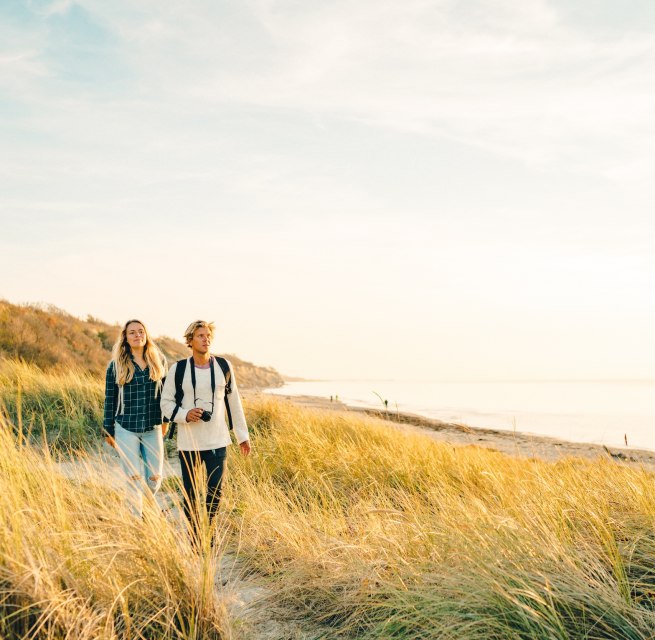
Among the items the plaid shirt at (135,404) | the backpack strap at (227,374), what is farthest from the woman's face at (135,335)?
the backpack strap at (227,374)

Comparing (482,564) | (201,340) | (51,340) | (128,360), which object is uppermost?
(51,340)

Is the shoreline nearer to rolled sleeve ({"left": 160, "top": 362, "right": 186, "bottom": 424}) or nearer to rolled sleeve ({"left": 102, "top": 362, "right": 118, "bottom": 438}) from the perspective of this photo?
rolled sleeve ({"left": 102, "top": 362, "right": 118, "bottom": 438})

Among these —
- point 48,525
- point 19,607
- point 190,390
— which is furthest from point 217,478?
point 19,607

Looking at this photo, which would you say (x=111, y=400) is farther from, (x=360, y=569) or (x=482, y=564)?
(x=482, y=564)

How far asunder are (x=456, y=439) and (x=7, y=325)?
14.6 meters

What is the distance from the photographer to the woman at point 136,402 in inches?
242

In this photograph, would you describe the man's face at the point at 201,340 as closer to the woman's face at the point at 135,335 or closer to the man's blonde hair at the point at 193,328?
the man's blonde hair at the point at 193,328

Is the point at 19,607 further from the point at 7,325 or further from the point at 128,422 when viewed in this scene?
the point at 7,325

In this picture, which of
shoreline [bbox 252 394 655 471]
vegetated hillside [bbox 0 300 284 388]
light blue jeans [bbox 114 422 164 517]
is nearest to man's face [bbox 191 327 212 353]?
light blue jeans [bbox 114 422 164 517]

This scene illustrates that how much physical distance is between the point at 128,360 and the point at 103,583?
344cm

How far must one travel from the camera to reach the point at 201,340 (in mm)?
5570

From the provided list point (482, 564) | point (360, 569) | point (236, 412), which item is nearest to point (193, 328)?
point (236, 412)

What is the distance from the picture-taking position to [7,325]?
1992cm

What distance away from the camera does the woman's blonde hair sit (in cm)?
623
